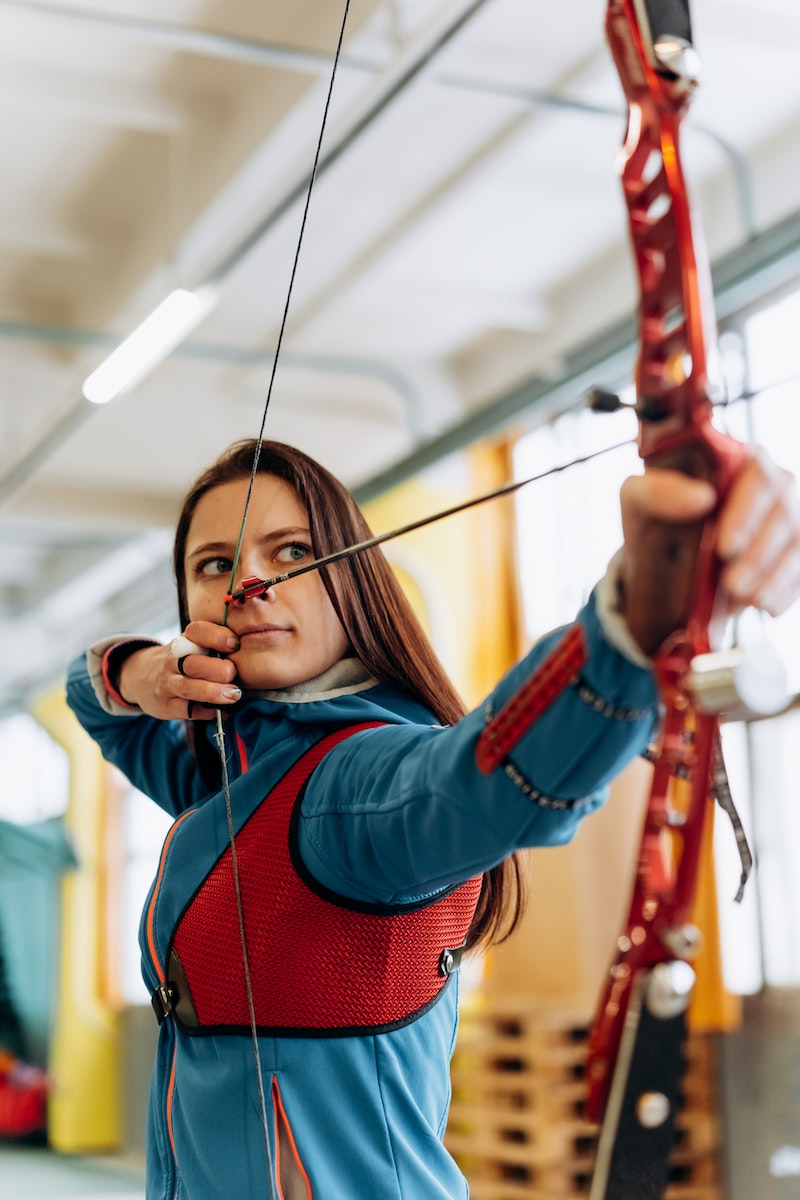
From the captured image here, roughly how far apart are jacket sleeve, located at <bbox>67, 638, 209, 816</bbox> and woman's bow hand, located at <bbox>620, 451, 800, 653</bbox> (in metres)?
0.95

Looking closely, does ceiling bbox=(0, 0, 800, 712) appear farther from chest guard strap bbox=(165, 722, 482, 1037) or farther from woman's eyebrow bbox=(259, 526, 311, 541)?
chest guard strap bbox=(165, 722, 482, 1037)

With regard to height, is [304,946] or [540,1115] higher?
[304,946]

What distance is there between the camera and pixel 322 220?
4789mm

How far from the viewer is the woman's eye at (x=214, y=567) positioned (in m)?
1.38

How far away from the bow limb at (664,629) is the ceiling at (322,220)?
2.12 metres

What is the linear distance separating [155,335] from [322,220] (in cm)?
115

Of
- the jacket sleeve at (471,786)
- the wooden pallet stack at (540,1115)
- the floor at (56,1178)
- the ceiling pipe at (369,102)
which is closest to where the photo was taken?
the jacket sleeve at (471,786)

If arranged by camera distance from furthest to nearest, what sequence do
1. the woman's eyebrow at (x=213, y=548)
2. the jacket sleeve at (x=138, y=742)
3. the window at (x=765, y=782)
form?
the window at (x=765, y=782)
the jacket sleeve at (x=138, y=742)
the woman's eyebrow at (x=213, y=548)

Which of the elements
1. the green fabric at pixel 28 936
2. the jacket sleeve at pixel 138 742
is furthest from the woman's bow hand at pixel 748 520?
the green fabric at pixel 28 936

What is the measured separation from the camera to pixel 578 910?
473cm

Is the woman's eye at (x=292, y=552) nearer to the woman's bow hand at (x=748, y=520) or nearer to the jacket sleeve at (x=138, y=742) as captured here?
the jacket sleeve at (x=138, y=742)

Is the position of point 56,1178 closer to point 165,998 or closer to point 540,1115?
point 540,1115

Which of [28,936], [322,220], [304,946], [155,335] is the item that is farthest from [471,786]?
[28,936]

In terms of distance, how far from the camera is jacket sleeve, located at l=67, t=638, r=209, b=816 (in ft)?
5.29
